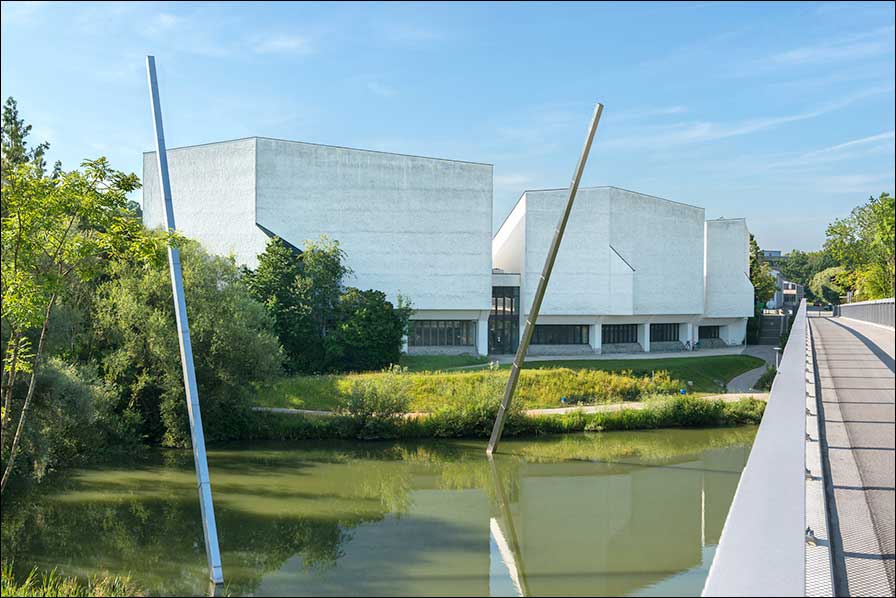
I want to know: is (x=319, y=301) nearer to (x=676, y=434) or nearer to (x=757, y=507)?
(x=676, y=434)

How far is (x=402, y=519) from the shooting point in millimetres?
16250

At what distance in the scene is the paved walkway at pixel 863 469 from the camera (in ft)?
11.1

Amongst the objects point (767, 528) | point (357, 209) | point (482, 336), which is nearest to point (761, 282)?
point (482, 336)

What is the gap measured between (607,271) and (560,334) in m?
5.36

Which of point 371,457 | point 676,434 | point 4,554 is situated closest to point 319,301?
point 371,457

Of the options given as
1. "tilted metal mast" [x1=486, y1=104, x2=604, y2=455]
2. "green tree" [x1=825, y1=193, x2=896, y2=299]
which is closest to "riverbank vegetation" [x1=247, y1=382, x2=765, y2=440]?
"tilted metal mast" [x1=486, y1=104, x2=604, y2=455]

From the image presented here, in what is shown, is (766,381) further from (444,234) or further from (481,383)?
(444,234)

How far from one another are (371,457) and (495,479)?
4307 mm

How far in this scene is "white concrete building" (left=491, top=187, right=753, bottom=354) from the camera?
48000mm

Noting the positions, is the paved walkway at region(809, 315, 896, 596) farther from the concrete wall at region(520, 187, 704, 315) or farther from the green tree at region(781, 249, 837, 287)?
the concrete wall at region(520, 187, 704, 315)

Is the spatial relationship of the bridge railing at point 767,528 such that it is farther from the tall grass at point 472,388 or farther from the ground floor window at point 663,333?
the ground floor window at point 663,333

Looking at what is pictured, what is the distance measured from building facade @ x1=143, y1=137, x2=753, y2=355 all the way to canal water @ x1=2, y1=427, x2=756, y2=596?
19334 mm

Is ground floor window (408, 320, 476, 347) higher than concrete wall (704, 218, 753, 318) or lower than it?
lower

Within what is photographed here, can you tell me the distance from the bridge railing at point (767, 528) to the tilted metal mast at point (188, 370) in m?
8.54
